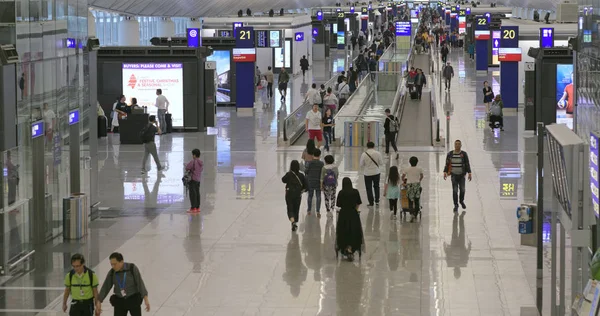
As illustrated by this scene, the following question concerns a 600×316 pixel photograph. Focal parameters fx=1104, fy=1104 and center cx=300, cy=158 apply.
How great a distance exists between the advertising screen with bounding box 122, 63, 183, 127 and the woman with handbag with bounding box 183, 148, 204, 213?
13922 millimetres

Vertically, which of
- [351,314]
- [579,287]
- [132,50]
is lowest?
[351,314]

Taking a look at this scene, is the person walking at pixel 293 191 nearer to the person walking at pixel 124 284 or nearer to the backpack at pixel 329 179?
the backpack at pixel 329 179

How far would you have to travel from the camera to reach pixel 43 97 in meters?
15.8

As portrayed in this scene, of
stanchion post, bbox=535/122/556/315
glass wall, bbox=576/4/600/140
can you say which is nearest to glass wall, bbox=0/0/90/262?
stanchion post, bbox=535/122/556/315

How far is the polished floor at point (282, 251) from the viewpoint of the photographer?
42.3ft

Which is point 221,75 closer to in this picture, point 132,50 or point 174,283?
point 132,50

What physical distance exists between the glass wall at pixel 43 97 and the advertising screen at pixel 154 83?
1406 centimetres

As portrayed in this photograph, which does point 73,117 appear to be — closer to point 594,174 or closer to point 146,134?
point 146,134

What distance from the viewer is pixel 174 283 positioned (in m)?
13.8

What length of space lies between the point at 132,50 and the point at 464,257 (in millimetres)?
19626

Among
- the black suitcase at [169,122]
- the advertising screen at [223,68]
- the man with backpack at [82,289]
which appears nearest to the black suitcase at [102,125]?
the black suitcase at [169,122]

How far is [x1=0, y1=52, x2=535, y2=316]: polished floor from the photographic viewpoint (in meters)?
12.9

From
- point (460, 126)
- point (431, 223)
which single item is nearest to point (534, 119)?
point (460, 126)

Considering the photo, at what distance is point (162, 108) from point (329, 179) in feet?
46.7
